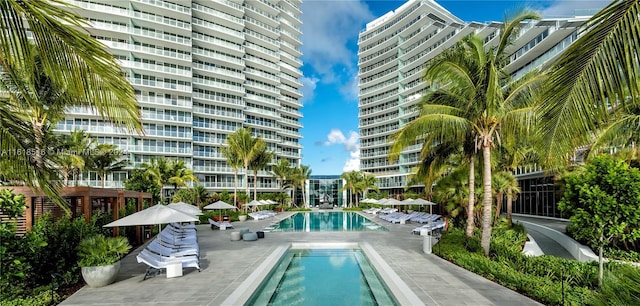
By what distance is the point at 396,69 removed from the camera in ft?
229

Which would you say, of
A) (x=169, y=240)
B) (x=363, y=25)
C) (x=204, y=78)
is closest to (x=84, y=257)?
(x=169, y=240)

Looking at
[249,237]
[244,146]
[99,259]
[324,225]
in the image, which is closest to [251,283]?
[99,259]

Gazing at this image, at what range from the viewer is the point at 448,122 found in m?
10.8

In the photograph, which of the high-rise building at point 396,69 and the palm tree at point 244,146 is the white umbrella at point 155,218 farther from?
the high-rise building at point 396,69

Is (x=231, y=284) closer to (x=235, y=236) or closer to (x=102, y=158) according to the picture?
(x=235, y=236)

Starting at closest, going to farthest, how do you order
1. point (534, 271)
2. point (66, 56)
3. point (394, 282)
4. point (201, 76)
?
1. point (66, 56)
2. point (394, 282)
3. point (534, 271)
4. point (201, 76)

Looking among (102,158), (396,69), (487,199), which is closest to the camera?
(487,199)

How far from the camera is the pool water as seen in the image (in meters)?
8.41

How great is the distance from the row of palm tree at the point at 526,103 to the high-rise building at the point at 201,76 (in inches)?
1554

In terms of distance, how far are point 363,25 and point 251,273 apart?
79.6m

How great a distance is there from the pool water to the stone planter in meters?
3.73

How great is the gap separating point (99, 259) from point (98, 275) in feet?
1.29

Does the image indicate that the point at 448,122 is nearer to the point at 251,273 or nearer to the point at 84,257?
the point at 251,273

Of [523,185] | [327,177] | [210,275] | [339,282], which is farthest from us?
[327,177]
